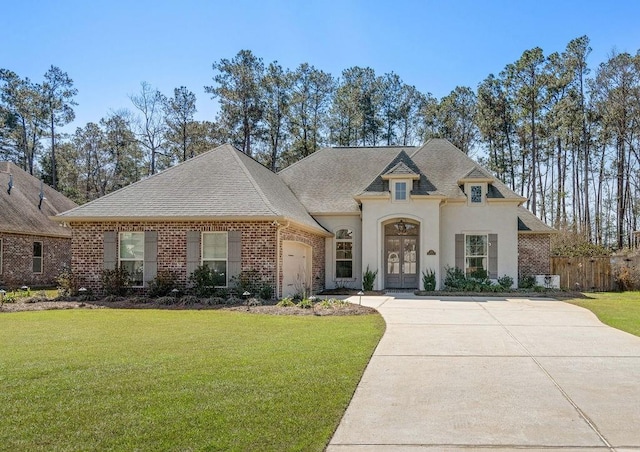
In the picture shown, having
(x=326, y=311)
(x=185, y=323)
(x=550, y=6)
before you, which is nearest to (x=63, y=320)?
(x=185, y=323)

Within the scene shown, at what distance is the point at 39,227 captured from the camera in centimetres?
2408

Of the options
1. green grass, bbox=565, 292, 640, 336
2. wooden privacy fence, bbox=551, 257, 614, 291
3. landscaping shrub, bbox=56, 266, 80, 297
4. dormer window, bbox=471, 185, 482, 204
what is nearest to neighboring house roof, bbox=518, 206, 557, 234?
wooden privacy fence, bbox=551, 257, 614, 291

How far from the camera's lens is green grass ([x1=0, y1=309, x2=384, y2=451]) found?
13.7 feet

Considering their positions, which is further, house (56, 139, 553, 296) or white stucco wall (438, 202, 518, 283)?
white stucco wall (438, 202, 518, 283)

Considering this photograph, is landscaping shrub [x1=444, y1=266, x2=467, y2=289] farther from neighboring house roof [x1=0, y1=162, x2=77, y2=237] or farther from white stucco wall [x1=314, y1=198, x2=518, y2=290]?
neighboring house roof [x1=0, y1=162, x2=77, y2=237]

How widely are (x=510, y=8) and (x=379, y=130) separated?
28828 mm

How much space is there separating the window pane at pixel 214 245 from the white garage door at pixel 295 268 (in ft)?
6.07

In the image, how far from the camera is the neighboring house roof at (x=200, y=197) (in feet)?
51.5

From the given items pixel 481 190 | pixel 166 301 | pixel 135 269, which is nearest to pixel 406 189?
pixel 481 190

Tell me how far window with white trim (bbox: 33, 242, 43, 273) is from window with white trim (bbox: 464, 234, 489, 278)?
62.6ft

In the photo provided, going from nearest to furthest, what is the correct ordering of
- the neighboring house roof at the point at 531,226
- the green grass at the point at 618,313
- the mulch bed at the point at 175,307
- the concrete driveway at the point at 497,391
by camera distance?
the concrete driveway at the point at 497,391, the green grass at the point at 618,313, the mulch bed at the point at 175,307, the neighboring house roof at the point at 531,226

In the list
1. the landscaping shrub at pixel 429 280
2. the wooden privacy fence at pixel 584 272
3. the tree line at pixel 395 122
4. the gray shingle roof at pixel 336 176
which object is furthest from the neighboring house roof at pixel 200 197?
the tree line at pixel 395 122

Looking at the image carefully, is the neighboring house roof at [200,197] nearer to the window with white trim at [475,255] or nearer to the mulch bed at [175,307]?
the mulch bed at [175,307]

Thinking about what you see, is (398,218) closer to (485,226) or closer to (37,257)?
(485,226)
